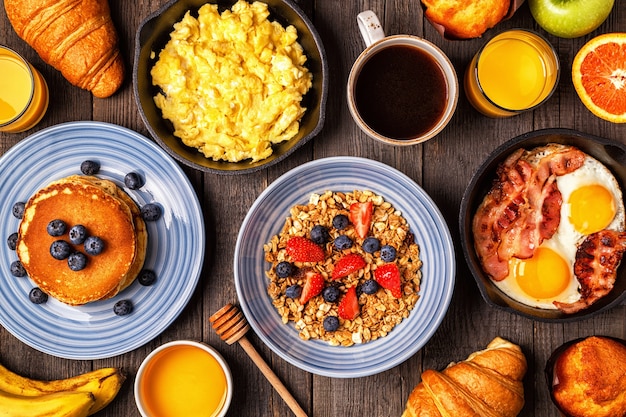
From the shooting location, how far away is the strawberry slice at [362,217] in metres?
1.89

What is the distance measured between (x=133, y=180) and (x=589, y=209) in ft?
4.55

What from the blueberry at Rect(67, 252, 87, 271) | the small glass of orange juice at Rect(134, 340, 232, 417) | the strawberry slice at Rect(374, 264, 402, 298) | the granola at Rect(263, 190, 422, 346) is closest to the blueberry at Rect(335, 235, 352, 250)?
the granola at Rect(263, 190, 422, 346)

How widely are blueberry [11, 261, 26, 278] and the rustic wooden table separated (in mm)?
258

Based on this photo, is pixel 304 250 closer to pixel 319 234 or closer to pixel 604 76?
pixel 319 234

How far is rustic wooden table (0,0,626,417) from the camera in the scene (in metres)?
1.97

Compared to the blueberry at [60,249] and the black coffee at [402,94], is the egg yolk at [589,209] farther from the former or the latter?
the blueberry at [60,249]

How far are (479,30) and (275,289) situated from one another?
1016 millimetres

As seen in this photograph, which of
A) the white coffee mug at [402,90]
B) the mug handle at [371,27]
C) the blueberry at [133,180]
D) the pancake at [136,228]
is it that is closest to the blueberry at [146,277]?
the pancake at [136,228]

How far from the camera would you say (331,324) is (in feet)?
6.13

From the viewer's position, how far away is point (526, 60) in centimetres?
188

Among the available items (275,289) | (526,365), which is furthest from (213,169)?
(526,365)

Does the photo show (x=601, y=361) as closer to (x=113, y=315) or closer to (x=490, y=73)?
(x=490, y=73)

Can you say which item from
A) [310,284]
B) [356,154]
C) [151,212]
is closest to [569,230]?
[356,154]

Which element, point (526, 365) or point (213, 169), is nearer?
point (213, 169)
